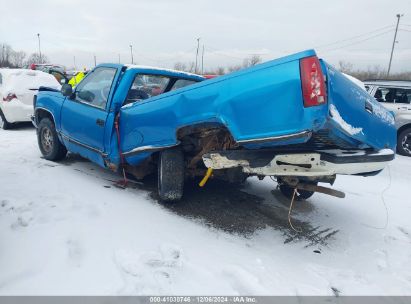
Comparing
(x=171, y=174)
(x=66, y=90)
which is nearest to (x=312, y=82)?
(x=171, y=174)

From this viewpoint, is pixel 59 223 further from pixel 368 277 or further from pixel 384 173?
pixel 384 173

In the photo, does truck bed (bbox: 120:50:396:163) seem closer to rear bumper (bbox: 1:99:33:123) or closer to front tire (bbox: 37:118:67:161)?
front tire (bbox: 37:118:67:161)

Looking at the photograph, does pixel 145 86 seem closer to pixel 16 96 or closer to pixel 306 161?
pixel 306 161

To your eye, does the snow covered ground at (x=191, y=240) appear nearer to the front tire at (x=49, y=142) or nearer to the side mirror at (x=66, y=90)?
the front tire at (x=49, y=142)

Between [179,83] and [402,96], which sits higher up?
[179,83]

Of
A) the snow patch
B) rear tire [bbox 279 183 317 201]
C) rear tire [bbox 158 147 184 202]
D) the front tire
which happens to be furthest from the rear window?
the front tire

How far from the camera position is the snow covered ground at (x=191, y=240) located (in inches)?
109

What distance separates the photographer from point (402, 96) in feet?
30.7

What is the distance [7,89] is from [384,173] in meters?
8.93

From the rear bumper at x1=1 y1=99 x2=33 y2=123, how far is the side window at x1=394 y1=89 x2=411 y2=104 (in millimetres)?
9619

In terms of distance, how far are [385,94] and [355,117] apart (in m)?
7.53

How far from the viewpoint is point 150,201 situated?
14.5 ft

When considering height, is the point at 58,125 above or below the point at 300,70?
below

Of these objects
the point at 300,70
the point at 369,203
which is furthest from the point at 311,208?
the point at 300,70
